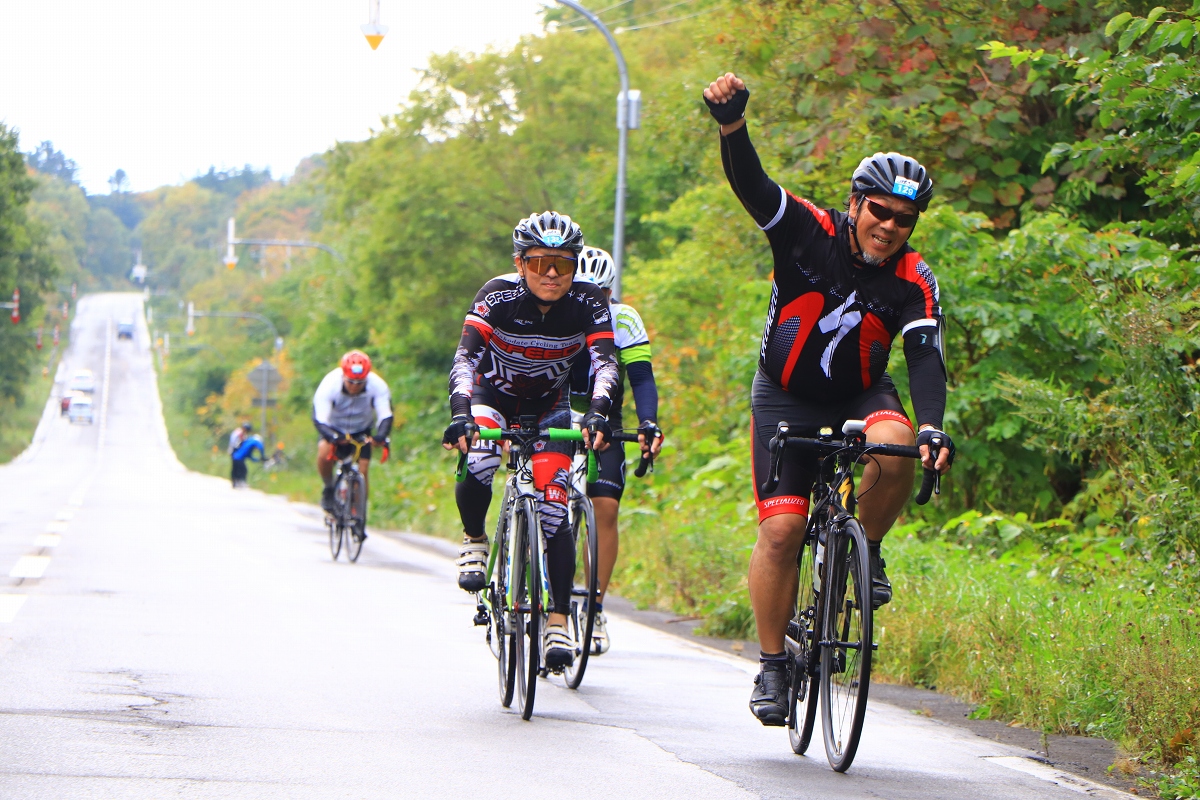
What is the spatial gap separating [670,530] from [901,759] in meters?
7.40

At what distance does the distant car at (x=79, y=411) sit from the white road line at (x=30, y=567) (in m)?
95.0

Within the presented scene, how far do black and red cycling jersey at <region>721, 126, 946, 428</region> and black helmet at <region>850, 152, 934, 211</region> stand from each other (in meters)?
0.18

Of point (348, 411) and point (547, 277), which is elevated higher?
point (547, 277)

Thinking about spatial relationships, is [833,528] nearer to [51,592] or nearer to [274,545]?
[51,592]

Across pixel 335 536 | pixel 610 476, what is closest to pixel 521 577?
pixel 610 476

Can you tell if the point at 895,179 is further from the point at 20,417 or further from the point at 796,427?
Answer: the point at 20,417

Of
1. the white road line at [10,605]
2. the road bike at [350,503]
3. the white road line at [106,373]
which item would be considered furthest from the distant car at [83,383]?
the white road line at [10,605]

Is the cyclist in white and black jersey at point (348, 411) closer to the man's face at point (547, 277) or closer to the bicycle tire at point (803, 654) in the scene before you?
the man's face at point (547, 277)

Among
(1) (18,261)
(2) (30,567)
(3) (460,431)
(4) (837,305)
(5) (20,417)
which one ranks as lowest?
(5) (20,417)

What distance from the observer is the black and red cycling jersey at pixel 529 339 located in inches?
257

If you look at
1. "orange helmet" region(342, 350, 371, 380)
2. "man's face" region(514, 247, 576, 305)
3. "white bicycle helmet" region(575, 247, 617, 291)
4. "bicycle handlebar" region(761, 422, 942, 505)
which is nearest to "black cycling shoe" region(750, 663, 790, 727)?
→ "bicycle handlebar" region(761, 422, 942, 505)

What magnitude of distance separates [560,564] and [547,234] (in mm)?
1399

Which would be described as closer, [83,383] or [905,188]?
[905,188]

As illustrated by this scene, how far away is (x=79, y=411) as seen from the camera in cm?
10331
